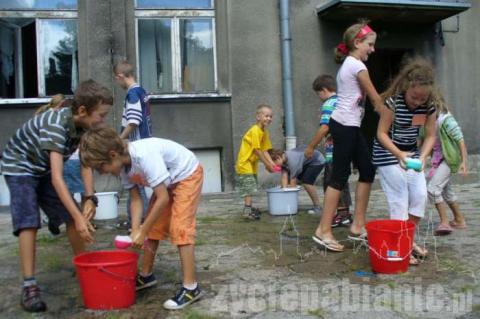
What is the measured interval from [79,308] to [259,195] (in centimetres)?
541

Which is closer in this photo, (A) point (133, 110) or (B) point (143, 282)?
(B) point (143, 282)

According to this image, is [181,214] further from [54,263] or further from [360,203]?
[360,203]

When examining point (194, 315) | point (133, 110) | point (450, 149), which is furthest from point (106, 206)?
point (450, 149)

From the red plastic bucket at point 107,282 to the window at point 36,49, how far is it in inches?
246

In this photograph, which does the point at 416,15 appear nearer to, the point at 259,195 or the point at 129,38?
the point at 259,195

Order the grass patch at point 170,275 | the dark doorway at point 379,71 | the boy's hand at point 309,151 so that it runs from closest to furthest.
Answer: the grass patch at point 170,275 → the boy's hand at point 309,151 → the dark doorway at point 379,71

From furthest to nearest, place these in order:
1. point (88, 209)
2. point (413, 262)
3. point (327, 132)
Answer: point (327, 132) → point (413, 262) → point (88, 209)

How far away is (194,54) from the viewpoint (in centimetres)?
946

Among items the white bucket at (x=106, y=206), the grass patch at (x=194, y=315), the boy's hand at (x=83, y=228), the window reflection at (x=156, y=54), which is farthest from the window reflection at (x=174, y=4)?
the grass patch at (x=194, y=315)

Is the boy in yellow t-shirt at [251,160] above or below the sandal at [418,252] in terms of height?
above

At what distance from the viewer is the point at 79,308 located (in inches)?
134

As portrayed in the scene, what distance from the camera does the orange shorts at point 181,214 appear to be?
3449 mm

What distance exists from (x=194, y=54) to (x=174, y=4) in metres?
0.85

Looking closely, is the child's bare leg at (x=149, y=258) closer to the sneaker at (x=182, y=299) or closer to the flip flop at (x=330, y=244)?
the sneaker at (x=182, y=299)
